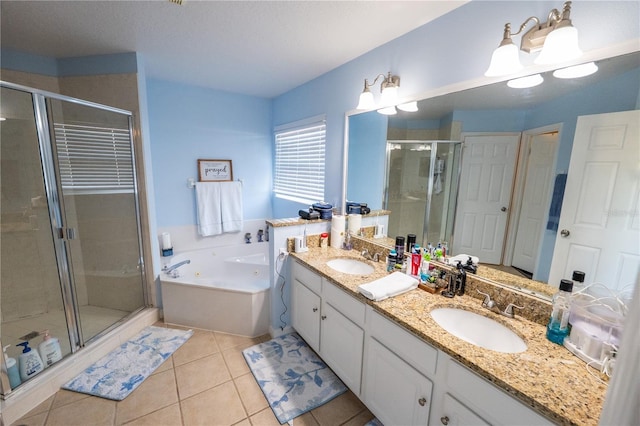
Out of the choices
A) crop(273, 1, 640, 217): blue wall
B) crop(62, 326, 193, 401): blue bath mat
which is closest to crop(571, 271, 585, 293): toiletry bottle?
crop(273, 1, 640, 217): blue wall

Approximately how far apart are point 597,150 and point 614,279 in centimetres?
52

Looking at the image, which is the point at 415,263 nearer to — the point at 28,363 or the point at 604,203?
the point at 604,203

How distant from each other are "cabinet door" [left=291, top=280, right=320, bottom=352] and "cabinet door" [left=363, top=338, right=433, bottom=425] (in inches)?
20.5

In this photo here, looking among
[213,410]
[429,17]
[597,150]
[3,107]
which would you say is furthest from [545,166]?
[3,107]

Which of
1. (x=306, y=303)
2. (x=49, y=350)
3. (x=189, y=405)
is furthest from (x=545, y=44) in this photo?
(x=49, y=350)

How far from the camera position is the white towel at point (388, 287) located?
136 cm

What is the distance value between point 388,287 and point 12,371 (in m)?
2.31

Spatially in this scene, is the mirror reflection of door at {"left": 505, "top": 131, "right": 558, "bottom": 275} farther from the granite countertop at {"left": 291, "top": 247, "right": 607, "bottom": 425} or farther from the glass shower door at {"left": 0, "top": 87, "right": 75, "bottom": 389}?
the glass shower door at {"left": 0, "top": 87, "right": 75, "bottom": 389}

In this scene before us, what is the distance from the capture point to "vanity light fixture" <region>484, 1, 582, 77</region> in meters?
0.98

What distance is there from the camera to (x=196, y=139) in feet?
10.1

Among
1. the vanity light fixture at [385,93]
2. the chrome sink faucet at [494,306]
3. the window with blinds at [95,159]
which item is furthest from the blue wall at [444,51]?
the window with blinds at [95,159]

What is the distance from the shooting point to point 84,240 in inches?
91.4

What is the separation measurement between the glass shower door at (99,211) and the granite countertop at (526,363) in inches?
91.5

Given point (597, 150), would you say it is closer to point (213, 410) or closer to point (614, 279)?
point (614, 279)
